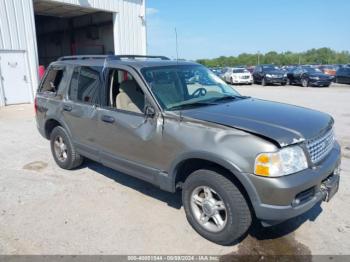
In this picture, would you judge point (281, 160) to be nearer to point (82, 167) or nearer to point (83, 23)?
point (82, 167)

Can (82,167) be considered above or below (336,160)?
below

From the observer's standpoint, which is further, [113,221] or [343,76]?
[343,76]

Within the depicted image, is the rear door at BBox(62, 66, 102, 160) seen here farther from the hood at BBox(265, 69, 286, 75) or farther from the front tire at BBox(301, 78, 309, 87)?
the hood at BBox(265, 69, 286, 75)

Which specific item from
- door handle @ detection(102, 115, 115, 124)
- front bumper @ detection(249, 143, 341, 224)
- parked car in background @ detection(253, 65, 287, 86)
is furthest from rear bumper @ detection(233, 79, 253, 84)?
front bumper @ detection(249, 143, 341, 224)

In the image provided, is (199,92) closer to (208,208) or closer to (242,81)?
(208,208)

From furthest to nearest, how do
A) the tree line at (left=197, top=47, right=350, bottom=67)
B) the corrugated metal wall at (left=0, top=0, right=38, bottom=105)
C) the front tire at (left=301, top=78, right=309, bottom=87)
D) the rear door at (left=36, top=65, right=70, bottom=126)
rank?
the tree line at (left=197, top=47, right=350, bottom=67) → the front tire at (left=301, top=78, right=309, bottom=87) → the corrugated metal wall at (left=0, top=0, right=38, bottom=105) → the rear door at (left=36, top=65, right=70, bottom=126)

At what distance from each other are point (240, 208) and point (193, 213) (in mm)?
663

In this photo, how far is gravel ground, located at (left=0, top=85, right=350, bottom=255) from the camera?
3.20 metres

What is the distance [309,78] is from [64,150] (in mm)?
21728

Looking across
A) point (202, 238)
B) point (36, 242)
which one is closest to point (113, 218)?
point (36, 242)

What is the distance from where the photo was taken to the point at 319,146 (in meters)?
3.13

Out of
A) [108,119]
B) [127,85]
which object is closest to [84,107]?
[108,119]

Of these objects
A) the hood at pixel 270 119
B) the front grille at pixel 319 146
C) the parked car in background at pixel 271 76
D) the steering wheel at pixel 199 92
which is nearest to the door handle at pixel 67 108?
the steering wheel at pixel 199 92

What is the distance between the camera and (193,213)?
11.3 ft
